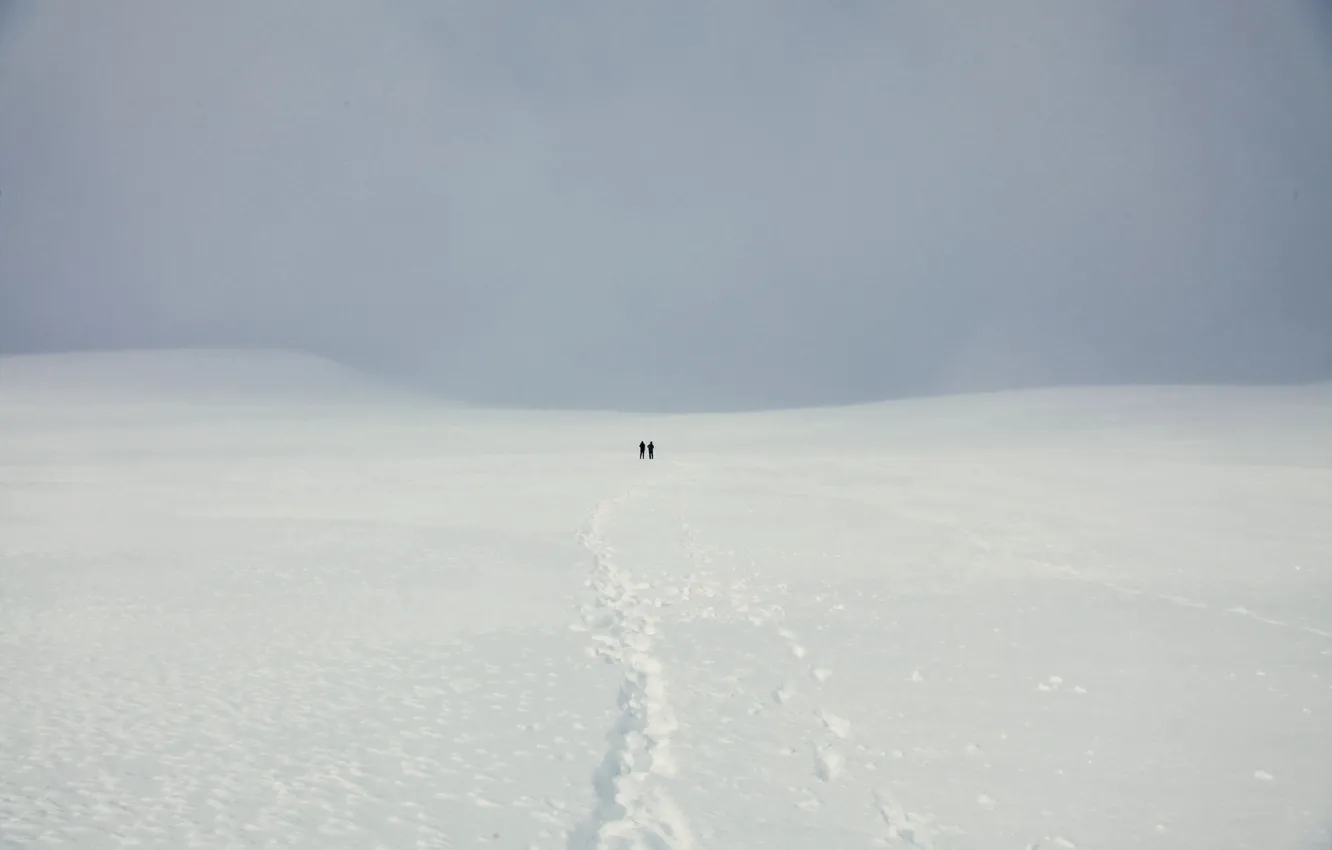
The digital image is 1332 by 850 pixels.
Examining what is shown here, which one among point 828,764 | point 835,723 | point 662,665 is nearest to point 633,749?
point 828,764

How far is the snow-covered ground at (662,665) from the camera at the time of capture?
3.57 m

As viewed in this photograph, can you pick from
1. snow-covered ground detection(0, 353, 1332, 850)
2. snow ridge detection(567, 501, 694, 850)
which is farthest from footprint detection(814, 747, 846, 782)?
snow ridge detection(567, 501, 694, 850)

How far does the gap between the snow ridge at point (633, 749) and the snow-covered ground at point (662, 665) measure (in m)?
0.02

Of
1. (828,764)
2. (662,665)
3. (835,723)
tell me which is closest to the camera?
(828,764)

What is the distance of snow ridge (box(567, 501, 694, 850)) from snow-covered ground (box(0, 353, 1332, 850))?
0.7 inches

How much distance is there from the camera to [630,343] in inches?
2016

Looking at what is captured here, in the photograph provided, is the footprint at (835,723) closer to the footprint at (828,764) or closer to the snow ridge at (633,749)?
the footprint at (828,764)

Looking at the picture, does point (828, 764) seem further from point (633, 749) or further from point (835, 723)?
point (633, 749)

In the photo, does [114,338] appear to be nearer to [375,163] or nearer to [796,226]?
[375,163]

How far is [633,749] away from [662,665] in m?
1.09

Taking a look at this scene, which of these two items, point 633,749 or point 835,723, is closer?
point 633,749

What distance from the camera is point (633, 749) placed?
4.11 metres

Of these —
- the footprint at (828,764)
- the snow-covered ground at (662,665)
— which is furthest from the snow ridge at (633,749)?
the footprint at (828,764)

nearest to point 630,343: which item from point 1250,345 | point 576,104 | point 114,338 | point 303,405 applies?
point 576,104
